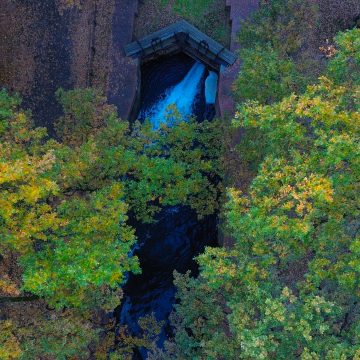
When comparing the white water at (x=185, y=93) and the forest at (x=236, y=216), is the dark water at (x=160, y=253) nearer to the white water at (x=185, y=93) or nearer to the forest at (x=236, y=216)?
the white water at (x=185, y=93)

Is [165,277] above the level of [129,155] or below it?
below

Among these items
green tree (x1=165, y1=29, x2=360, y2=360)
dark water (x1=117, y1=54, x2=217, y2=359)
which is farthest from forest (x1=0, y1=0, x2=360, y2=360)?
dark water (x1=117, y1=54, x2=217, y2=359)

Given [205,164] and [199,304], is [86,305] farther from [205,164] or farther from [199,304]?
[205,164]

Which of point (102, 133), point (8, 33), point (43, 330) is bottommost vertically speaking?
point (43, 330)

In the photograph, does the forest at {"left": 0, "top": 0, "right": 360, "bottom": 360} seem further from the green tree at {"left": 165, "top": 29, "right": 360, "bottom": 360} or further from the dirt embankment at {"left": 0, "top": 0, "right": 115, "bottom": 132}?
the dirt embankment at {"left": 0, "top": 0, "right": 115, "bottom": 132}

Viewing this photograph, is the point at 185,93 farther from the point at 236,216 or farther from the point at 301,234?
the point at 301,234

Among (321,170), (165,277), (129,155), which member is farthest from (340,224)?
(165,277)
